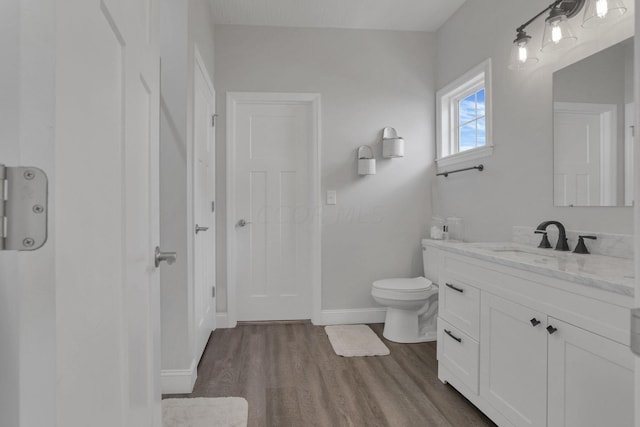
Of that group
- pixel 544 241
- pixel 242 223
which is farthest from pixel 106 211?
pixel 242 223

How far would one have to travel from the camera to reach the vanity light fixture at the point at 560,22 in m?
1.67

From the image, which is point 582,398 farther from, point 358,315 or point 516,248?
point 358,315

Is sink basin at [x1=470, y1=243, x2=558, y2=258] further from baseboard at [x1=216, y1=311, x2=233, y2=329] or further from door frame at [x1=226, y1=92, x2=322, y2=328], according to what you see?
baseboard at [x1=216, y1=311, x2=233, y2=329]

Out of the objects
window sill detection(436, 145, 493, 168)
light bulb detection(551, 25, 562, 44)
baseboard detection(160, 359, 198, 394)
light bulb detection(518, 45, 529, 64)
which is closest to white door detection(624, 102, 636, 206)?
light bulb detection(551, 25, 562, 44)

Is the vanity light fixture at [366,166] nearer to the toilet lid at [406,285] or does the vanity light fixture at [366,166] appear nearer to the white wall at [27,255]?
the toilet lid at [406,285]

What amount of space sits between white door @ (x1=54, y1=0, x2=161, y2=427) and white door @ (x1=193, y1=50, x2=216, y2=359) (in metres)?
1.36

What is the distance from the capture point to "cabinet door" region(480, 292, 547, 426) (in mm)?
1389

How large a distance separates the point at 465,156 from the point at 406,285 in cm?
112

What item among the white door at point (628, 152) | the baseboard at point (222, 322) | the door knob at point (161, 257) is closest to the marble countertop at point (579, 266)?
the white door at point (628, 152)

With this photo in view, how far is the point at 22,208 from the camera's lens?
38 centimetres

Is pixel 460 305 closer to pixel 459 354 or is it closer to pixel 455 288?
pixel 455 288

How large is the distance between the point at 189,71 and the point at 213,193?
1.16m

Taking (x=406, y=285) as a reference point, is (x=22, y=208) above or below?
above

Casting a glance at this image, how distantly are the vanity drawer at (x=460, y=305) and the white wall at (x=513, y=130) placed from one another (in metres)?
0.65
